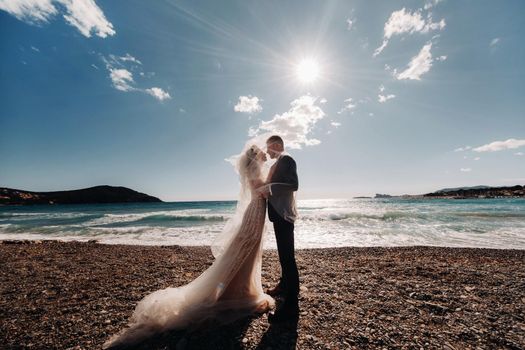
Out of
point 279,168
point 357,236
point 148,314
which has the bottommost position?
point 357,236

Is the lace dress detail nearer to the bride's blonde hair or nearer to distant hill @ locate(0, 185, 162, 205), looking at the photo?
the bride's blonde hair

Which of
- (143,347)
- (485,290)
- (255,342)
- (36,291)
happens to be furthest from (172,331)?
(485,290)

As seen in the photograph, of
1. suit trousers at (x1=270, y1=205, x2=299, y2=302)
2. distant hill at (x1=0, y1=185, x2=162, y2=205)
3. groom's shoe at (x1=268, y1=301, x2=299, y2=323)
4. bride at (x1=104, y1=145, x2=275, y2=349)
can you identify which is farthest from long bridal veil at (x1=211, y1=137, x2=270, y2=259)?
distant hill at (x1=0, y1=185, x2=162, y2=205)

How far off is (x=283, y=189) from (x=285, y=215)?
36 centimetres

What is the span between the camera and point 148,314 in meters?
3.17

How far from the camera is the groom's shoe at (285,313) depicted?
3.35m

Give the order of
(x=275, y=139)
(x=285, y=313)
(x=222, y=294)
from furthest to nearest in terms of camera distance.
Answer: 1. (x=275, y=139)
2. (x=222, y=294)
3. (x=285, y=313)

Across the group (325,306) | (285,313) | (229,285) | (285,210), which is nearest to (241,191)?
(285,210)

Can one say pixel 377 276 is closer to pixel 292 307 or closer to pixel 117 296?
pixel 292 307

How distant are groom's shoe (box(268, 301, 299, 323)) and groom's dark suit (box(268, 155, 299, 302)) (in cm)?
8

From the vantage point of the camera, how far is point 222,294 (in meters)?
3.51

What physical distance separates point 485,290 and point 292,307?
12.2 feet

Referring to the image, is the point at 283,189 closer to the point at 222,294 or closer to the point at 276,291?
the point at 222,294

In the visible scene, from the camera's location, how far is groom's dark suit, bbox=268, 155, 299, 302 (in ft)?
11.2
